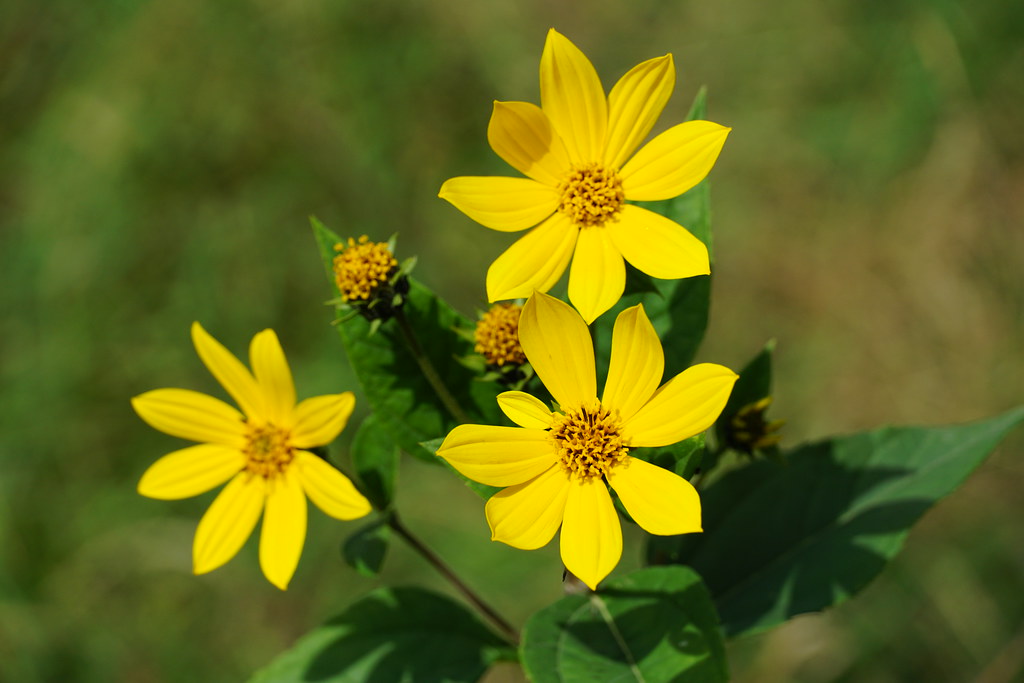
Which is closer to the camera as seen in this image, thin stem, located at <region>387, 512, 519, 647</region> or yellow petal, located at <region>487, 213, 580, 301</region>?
yellow petal, located at <region>487, 213, 580, 301</region>

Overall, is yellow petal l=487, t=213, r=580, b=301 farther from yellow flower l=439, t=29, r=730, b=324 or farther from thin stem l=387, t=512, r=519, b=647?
thin stem l=387, t=512, r=519, b=647

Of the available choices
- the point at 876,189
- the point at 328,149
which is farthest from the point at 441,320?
the point at 876,189

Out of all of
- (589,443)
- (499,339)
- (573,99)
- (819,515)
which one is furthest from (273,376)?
(819,515)

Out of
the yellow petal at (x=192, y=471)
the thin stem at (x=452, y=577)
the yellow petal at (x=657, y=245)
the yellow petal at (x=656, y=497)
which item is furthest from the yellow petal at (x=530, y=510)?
the yellow petal at (x=192, y=471)

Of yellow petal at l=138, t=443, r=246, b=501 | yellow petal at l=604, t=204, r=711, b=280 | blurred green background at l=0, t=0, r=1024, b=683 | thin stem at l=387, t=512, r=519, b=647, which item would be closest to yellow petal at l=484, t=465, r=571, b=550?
thin stem at l=387, t=512, r=519, b=647

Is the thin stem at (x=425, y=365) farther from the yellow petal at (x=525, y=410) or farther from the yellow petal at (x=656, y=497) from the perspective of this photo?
the yellow petal at (x=656, y=497)
